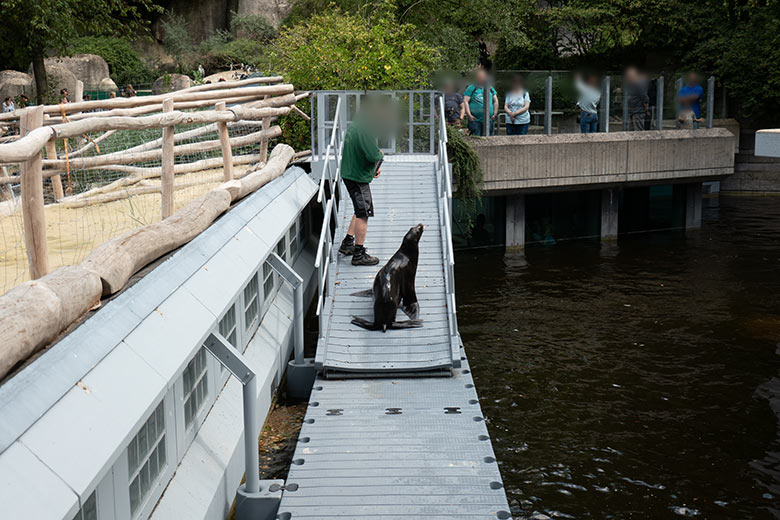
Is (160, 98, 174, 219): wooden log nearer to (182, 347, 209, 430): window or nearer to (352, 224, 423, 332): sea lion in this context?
(182, 347, 209, 430): window

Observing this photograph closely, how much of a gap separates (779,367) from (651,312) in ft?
9.62

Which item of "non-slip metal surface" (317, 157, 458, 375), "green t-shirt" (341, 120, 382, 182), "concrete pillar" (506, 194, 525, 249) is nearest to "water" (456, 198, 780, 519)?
"concrete pillar" (506, 194, 525, 249)

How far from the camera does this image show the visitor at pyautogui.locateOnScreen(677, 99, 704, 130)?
20.1 meters

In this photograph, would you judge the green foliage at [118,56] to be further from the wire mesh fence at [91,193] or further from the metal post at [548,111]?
the wire mesh fence at [91,193]

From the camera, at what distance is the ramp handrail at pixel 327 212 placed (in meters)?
9.48

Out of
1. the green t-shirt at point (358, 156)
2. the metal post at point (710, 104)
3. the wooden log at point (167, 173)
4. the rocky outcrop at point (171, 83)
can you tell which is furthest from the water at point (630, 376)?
the rocky outcrop at point (171, 83)

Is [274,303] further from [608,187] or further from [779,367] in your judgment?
[608,187]

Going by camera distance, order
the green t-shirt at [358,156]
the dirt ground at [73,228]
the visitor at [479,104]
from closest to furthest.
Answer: the dirt ground at [73,228] → the green t-shirt at [358,156] → the visitor at [479,104]

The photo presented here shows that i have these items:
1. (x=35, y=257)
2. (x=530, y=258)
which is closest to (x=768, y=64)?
(x=530, y=258)

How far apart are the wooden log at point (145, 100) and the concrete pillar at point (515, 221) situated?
25.1ft

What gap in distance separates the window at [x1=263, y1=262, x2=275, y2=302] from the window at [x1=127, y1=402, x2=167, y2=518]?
4844mm

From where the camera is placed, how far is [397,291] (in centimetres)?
976

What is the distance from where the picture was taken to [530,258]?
1850 cm

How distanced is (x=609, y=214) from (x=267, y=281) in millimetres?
11965
